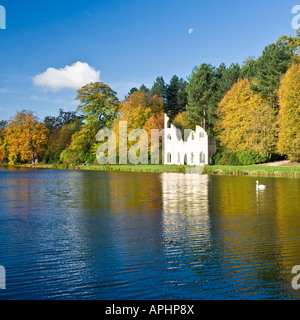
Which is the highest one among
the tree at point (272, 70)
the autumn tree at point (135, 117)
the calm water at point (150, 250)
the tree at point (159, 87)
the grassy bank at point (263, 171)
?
the tree at point (159, 87)

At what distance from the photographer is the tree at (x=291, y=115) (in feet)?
143

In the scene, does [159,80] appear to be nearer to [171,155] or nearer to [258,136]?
[171,155]

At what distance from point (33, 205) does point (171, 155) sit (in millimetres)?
41386

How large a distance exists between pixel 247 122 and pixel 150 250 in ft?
144

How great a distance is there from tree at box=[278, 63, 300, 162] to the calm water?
26.7 metres

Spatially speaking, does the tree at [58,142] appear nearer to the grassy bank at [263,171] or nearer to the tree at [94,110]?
the tree at [94,110]

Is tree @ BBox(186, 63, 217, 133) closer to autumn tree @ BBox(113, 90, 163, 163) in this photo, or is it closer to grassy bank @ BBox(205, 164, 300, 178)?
autumn tree @ BBox(113, 90, 163, 163)

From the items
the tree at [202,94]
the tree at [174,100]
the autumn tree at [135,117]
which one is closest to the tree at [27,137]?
the autumn tree at [135,117]

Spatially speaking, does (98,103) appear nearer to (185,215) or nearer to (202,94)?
(202,94)

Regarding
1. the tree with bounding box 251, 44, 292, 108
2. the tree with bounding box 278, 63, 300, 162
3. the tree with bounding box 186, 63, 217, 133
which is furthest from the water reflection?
the tree with bounding box 186, 63, 217, 133

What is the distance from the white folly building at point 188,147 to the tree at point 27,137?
3159 cm

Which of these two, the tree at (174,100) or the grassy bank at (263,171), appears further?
the tree at (174,100)

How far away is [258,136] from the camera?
50.7m

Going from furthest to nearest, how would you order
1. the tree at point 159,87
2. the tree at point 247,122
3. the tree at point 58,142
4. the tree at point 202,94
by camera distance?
the tree at point 159,87 → the tree at point 58,142 → the tree at point 202,94 → the tree at point 247,122
